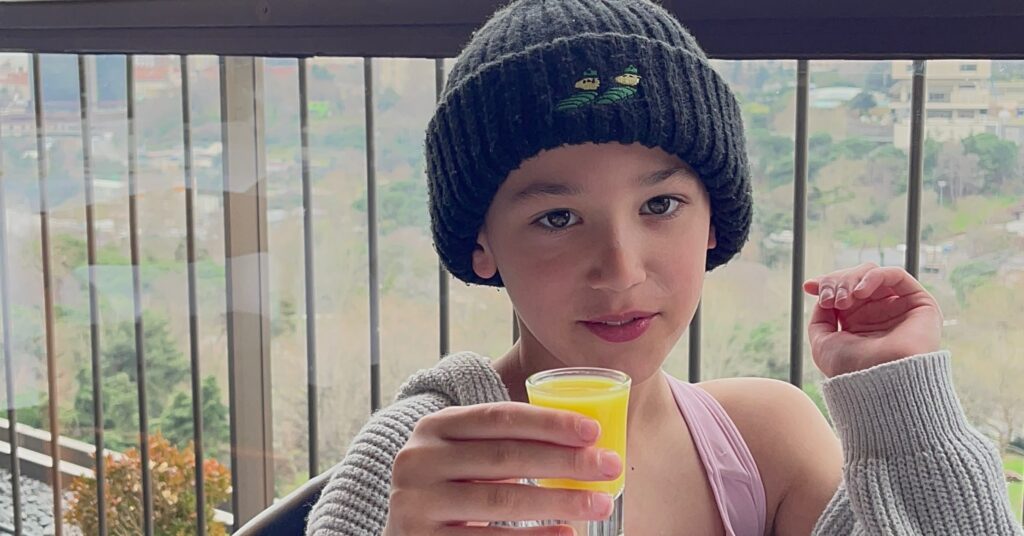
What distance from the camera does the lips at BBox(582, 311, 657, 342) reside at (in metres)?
1.23

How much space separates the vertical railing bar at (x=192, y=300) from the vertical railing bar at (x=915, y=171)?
5.64ft

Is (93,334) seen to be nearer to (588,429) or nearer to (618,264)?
(618,264)

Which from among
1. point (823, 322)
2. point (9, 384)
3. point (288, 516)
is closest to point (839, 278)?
point (823, 322)

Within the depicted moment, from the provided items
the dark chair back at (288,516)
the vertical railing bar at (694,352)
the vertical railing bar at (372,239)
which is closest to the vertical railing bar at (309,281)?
the vertical railing bar at (372,239)

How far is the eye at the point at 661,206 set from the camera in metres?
1.26

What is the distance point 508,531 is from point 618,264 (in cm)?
32

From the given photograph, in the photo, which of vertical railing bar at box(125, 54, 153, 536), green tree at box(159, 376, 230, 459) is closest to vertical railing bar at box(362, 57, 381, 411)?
green tree at box(159, 376, 230, 459)

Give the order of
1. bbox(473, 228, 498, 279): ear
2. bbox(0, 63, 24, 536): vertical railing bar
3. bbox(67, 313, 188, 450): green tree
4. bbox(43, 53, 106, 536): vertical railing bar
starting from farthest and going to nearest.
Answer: bbox(0, 63, 24, 536): vertical railing bar, bbox(43, 53, 106, 536): vertical railing bar, bbox(67, 313, 188, 450): green tree, bbox(473, 228, 498, 279): ear

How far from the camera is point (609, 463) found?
983mm

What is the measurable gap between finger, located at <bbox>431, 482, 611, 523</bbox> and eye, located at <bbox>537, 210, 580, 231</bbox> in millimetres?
333

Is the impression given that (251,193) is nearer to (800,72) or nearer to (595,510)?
(800,72)

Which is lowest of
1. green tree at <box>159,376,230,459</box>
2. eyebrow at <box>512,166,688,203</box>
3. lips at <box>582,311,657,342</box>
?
green tree at <box>159,376,230,459</box>

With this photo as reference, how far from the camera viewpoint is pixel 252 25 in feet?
6.63

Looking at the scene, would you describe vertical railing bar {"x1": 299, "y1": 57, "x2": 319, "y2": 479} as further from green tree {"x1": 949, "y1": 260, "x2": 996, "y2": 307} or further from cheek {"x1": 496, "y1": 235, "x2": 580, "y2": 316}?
green tree {"x1": 949, "y1": 260, "x2": 996, "y2": 307}
